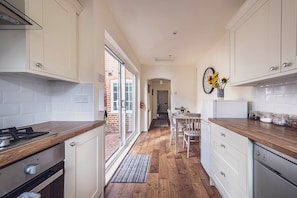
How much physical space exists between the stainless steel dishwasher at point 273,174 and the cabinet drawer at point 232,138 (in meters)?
0.12

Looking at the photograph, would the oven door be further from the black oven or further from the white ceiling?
the white ceiling

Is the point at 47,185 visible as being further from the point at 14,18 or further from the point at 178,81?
the point at 178,81

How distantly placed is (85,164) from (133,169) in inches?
59.2

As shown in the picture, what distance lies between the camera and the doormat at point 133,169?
7.97ft

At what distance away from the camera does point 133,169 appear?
278 centimetres

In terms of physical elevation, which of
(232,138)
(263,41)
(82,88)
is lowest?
(232,138)

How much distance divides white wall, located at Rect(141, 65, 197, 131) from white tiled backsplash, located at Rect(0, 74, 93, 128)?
4465 mm

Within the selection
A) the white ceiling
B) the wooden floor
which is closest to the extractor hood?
the white ceiling

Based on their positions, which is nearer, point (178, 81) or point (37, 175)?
point (37, 175)

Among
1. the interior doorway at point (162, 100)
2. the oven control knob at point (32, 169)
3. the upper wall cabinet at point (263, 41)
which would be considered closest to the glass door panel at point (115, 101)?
the upper wall cabinet at point (263, 41)

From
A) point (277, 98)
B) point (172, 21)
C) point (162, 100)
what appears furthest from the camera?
point (162, 100)

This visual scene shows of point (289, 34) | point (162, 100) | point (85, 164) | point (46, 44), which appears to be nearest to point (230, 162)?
point (289, 34)

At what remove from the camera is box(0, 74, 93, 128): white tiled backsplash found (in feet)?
4.30

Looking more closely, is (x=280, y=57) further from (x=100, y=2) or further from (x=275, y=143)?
(x=100, y=2)
